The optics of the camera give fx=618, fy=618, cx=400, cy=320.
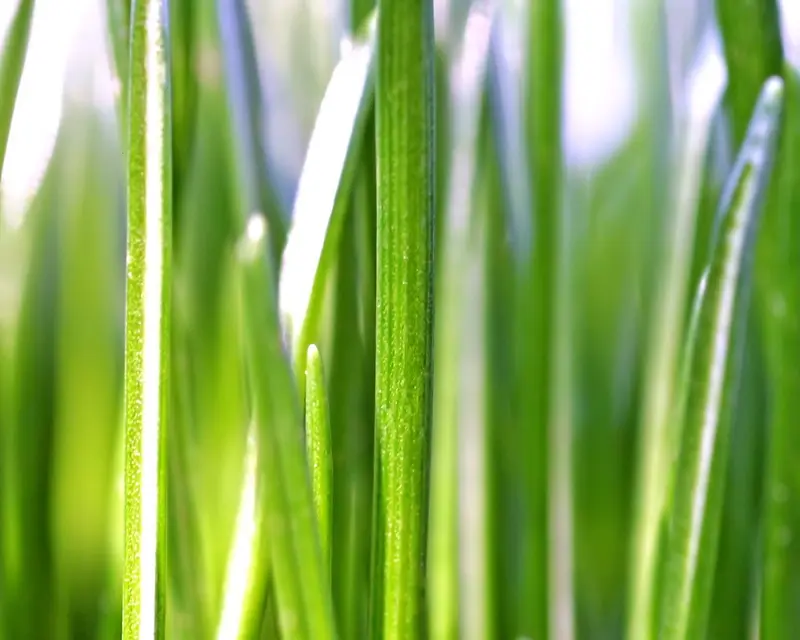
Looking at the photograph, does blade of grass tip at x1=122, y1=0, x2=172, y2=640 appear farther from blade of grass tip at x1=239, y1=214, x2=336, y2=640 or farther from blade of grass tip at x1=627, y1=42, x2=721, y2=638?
blade of grass tip at x1=627, y1=42, x2=721, y2=638

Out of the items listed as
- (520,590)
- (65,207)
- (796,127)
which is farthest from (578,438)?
(65,207)

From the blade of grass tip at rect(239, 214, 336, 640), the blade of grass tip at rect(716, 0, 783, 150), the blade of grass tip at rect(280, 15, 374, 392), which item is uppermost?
the blade of grass tip at rect(716, 0, 783, 150)

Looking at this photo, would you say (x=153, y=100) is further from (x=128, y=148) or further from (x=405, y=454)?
(x=405, y=454)

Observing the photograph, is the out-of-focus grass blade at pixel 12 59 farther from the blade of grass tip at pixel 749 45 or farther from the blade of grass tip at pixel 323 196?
the blade of grass tip at pixel 749 45

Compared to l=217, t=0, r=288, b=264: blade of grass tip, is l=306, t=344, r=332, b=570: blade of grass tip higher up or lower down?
lower down

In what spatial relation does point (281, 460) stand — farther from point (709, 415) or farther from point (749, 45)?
point (749, 45)

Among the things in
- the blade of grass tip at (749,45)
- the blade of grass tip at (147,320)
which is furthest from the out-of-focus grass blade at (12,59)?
the blade of grass tip at (749,45)

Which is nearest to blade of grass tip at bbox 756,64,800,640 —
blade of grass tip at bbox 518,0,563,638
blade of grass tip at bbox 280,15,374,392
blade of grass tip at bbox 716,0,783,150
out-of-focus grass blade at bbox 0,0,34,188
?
blade of grass tip at bbox 716,0,783,150
